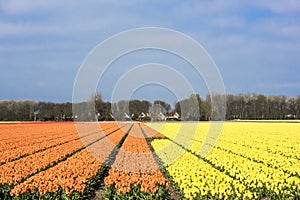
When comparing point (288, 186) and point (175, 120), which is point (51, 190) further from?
point (175, 120)

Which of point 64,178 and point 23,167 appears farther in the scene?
point 23,167

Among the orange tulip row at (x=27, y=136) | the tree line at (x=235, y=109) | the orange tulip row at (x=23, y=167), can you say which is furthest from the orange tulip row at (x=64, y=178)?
the tree line at (x=235, y=109)

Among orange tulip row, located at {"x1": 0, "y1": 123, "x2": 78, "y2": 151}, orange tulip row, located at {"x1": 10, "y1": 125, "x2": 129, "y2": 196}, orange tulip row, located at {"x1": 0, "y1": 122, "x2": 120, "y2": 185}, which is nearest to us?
orange tulip row, located at {"x1": 10, "y1": 125, "x2": 129, "y2": 196}

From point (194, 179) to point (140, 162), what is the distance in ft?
14.7

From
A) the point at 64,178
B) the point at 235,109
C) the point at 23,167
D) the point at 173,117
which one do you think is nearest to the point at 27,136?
the point at 23,167

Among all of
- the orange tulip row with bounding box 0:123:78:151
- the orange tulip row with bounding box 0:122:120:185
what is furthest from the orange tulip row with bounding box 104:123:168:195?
the orange tulip row with bounding box 0:123:78:151

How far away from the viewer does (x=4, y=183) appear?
10398 millimetres

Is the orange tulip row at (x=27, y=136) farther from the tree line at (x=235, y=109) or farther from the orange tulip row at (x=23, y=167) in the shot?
the tree line at (x=235, y=109)

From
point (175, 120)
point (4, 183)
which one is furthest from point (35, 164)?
point (175, 120)

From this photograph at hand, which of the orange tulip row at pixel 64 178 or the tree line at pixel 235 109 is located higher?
Answer: the tree line at pixel 235 109

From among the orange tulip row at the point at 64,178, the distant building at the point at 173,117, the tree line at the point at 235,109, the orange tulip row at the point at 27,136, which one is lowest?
the orange tulip row at the point at 64,178

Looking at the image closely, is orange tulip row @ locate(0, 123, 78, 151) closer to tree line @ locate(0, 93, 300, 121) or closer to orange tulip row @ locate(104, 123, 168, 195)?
orange tulip row @ locate(104, 123, 168, 195)

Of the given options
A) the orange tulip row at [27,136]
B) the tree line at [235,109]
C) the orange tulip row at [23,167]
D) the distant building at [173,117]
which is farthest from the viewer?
the tree line at [235,109]

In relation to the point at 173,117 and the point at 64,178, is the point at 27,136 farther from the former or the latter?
the point at 173,117
